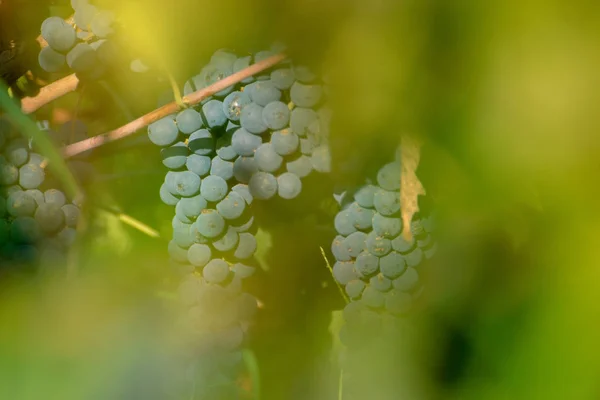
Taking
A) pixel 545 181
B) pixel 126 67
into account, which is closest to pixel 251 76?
pixel 126 67

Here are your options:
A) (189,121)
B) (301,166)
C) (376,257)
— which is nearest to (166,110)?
(189,121)

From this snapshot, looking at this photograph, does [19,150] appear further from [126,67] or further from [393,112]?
[393,112]

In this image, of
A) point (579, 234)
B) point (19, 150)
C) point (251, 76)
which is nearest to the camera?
point (579, 234)

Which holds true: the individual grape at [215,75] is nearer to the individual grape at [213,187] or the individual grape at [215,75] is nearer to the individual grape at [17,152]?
the individual grape at [213,187]

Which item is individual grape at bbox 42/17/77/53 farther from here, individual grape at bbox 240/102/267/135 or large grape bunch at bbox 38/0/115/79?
individual grape at bbox 240/102/267/135

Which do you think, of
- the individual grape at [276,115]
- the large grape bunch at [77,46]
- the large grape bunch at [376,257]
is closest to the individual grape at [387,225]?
the large grape bunch at [376,257]

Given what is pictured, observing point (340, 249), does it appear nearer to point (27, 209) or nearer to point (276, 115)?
point (276, 115)
